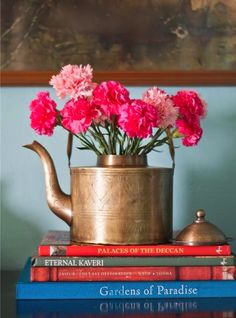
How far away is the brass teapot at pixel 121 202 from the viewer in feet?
3.03

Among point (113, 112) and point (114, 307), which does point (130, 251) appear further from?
point (113, 112)

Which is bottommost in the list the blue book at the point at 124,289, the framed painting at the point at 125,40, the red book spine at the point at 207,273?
the blue book at the point at 124,289

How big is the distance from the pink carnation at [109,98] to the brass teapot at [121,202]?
8 centimetres

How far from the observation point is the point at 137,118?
888mm

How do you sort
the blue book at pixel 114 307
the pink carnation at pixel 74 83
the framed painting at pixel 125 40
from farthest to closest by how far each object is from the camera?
the framed painting at pixel 125 40 < the pink carnation at pixel 74 83 < the blue book at pixel 114 307

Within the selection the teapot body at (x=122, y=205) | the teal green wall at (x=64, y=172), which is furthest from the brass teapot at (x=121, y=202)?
the teal green wall at (x=64, y=172)

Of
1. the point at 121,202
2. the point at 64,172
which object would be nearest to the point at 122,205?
the point at 121,202

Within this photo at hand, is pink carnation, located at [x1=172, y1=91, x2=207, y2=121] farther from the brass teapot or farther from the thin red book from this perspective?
the thin red book

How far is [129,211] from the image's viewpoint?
926mm

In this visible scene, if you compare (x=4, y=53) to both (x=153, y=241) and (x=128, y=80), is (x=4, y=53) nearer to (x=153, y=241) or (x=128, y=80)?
(x=128, y=80)

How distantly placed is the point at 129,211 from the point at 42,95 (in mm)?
220

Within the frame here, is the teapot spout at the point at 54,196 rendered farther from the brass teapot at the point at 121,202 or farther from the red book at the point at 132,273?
the red book at the point at 132,273

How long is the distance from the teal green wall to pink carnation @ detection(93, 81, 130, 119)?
10.5 inches

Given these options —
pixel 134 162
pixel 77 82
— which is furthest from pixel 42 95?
pixel 134 162
